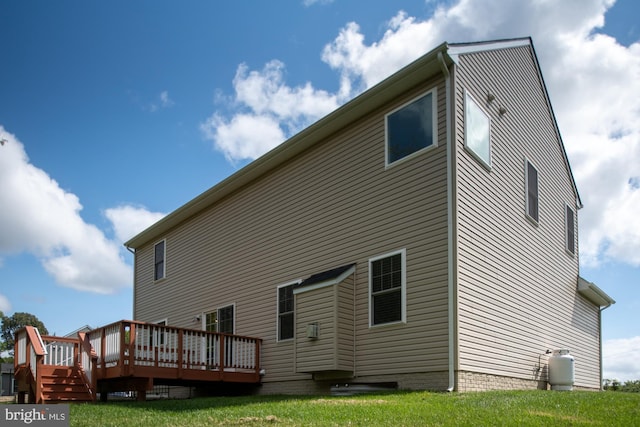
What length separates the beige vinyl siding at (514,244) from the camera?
11.2m

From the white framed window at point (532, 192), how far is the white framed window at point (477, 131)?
238cm

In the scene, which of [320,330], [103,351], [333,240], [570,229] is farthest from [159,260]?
[570,229]

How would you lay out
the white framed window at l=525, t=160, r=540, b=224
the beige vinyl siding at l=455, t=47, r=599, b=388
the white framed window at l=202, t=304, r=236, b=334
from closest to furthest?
the beige vinyl siding at l=455, t=47, r=599, b=388 < the white framed window at l=525, t=160, r=540, b=224 < the white framed window at l=202, t=304, r=236, b=334

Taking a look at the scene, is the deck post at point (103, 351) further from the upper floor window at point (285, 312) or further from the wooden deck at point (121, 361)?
the upper floor window at point (285, 312)

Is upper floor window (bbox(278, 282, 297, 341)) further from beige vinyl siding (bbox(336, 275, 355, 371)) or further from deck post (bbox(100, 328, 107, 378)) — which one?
deck post (bbox(100, 328, 107, 378))

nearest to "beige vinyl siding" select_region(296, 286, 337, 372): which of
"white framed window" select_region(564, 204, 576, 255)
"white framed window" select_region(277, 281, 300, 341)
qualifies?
"white framed window" select_region(277, 281, 300, 341)

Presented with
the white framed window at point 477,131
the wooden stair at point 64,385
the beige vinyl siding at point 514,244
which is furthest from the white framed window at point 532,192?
the wooden stair at point 64,385

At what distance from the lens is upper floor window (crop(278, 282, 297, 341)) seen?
1412cm

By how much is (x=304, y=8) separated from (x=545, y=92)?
778 cm

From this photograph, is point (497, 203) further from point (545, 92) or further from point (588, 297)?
point (588, 297)

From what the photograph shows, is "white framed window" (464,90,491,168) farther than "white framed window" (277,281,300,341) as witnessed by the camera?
No

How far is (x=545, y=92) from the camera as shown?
16766 mm

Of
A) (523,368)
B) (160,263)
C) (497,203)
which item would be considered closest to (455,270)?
(497,203)

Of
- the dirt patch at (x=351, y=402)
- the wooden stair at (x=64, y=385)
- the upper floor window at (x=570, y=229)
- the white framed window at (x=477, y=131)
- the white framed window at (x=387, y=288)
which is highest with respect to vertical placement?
the white framed window at (x=477, y=131)
